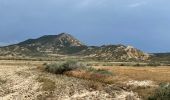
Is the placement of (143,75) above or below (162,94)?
above

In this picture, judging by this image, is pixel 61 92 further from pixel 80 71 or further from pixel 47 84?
pixel 80 71

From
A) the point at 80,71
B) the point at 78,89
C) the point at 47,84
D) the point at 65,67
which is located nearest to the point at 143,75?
the point at 80,71

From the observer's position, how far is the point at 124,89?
59000 millimetres

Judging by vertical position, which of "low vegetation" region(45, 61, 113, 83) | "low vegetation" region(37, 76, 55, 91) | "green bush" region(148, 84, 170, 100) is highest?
"low vegetation" region(45, 61, 113, 83)

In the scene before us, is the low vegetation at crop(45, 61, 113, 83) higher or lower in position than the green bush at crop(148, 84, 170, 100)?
higher

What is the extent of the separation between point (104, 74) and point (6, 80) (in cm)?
1451

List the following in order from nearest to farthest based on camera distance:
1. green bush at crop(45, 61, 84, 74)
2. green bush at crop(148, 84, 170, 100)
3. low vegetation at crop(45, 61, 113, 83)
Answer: green bush at crop(148, 84, 170, 100)
low vegetation at crop(45, 61, 113, 83)
green bush at crop(45, 61, 84, 74)

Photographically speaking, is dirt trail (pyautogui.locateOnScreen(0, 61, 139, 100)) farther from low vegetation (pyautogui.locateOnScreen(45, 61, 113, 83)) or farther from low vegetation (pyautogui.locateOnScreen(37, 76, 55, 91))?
low vegetation (pyautogui.locateOnScreen(45, 61, 113, 83))

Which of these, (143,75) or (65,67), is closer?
(143,75)

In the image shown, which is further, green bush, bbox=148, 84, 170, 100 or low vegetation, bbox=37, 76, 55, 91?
low vegetation, bbox=37, 76, 55, 91

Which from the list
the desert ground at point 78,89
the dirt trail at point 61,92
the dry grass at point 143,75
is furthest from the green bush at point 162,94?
the dry grass at point 143,75

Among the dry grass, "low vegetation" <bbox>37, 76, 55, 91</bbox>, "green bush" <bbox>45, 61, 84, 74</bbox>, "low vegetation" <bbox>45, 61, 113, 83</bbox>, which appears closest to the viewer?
"low vegetation" <bbox>37, 76, 55, 91</bbox>

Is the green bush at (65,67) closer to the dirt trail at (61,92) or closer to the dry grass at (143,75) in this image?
the dry grass at (143,75)

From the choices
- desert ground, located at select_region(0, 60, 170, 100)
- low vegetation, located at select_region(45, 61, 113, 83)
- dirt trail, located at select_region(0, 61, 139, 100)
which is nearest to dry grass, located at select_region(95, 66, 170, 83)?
desert ground, located at select_region(0, 60, 170, 100)
